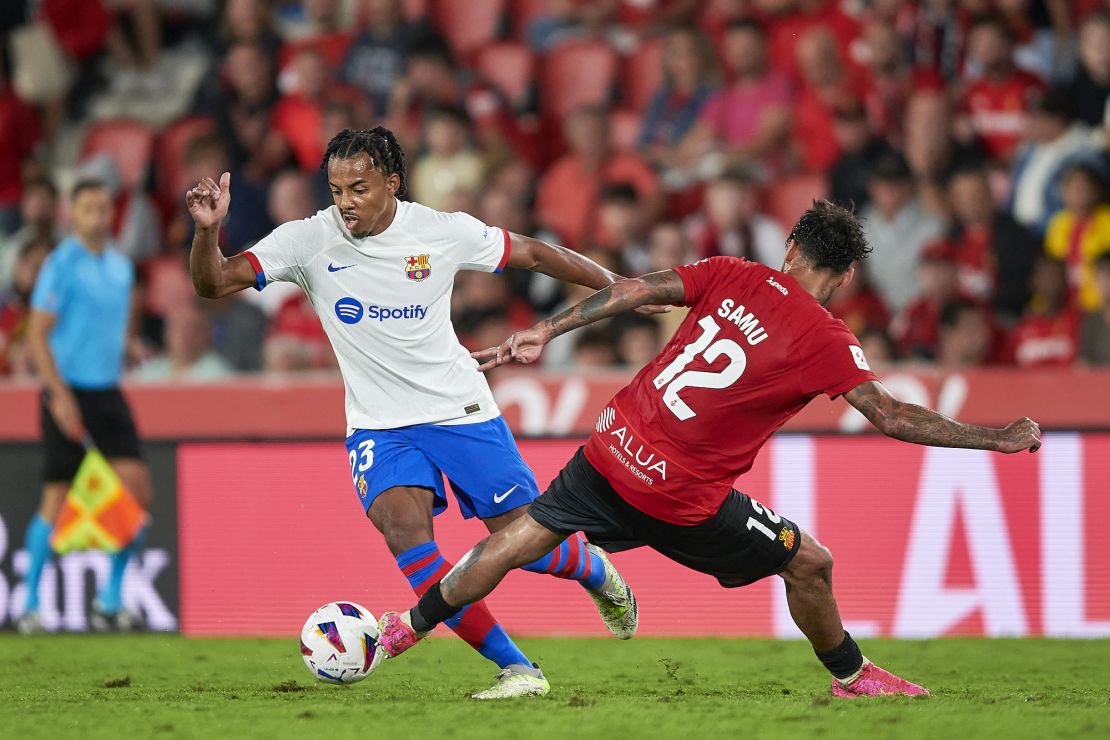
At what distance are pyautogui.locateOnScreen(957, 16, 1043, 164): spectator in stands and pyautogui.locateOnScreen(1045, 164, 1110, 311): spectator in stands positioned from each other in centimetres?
111

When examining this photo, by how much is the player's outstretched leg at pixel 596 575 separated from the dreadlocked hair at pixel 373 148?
1678 millimetres

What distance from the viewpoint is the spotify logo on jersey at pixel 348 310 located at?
247 inches

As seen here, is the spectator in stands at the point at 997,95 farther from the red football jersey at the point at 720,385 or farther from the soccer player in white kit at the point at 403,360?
the red football jersey at the point at 720,385

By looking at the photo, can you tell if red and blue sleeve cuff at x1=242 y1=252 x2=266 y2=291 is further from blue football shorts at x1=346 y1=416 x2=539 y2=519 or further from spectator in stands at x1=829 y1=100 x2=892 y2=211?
spectator in stands at x1=829 y1=100 x2=892 y2=211

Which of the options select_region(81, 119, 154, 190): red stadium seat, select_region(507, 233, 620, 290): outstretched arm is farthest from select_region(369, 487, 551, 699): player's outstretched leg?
select_region(81, 119, 154, 190): red stadium seat

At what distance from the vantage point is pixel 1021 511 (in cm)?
884

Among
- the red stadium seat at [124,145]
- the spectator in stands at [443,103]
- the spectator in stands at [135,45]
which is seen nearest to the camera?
the spectator in stands at [443,103]

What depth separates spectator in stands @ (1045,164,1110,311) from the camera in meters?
10.9

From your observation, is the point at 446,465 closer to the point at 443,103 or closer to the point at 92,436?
the point at 92,436

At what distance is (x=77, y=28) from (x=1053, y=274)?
885 centimetres

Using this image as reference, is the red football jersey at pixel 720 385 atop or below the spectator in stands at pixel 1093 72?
below

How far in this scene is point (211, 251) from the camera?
235 inches

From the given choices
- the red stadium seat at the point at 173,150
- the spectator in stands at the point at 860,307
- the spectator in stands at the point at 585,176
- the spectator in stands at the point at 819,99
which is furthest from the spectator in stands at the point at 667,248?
the red stadium seat at the point at 173,150

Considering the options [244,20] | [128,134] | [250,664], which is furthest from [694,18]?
[250,664]
